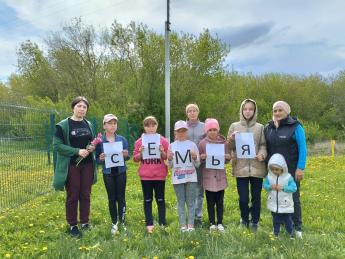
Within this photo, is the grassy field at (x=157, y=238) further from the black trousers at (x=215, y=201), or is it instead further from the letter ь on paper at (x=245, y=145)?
the letter ь on paper at (x=245, y=145)

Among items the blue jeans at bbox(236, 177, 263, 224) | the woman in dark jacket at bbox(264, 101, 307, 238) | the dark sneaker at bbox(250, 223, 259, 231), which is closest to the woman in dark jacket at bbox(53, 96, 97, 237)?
the blue jeans at bbox(236, 177, 263, 224)

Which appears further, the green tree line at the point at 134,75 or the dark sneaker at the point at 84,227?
the green tree line at the point at 134,75

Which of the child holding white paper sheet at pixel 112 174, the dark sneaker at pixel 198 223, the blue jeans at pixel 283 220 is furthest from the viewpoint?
the dark sneaker at pixel 198 223

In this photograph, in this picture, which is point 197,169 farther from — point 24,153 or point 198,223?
point 24,153

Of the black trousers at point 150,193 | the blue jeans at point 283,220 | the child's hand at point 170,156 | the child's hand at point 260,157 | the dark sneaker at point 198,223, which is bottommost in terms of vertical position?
the dark sneaker at point 198,223

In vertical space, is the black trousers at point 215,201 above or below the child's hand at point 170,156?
below

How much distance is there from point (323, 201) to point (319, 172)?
4.61 meters

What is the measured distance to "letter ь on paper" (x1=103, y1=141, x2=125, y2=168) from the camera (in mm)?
4027

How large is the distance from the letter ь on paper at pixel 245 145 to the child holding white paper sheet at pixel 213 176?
198 millimetres

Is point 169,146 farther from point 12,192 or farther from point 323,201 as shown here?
point 323,201

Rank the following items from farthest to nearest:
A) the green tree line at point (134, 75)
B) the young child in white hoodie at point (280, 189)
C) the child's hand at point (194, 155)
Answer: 1. the green tree line at point (134, 75)
2. the child's hand at point (194, 155)
3. the young child in white hoodie at point (280, 189)

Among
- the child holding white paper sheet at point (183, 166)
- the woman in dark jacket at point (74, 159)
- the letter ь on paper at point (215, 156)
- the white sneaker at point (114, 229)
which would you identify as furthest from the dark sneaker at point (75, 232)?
the letter ь on paper at point (215, 156)

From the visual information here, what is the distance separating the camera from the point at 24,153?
17.6ft

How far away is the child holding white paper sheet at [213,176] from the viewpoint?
4012 millimetres
